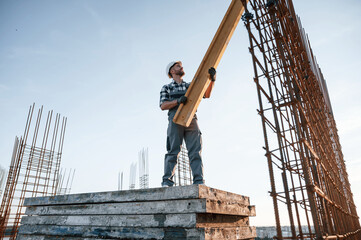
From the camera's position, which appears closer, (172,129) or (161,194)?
(161,194)

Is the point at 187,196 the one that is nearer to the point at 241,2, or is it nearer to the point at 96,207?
the point at 96,207

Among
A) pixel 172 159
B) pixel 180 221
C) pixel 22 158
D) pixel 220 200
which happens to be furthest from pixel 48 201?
pixel 22 158

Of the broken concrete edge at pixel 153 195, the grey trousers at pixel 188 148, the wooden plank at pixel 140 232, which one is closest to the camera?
the wooden plank at pixel 140 232

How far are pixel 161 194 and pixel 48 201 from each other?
2.00m

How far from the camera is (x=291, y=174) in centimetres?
718

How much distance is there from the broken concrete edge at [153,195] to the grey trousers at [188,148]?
55 centimetres

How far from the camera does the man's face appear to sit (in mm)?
3676

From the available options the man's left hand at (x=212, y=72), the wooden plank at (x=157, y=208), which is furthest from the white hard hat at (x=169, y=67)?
the wooden plank at (x=157, y=208)

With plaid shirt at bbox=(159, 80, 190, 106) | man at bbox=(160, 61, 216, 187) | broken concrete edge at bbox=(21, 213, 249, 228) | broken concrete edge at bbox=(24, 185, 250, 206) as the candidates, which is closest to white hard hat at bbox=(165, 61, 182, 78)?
man at bbox=(160, 61, 216, 187)

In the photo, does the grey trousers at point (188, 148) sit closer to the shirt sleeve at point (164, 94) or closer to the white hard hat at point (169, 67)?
the shirt sleeve at point (164, 94)

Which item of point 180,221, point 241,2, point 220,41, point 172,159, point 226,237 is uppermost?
point 241,2

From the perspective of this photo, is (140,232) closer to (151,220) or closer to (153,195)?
(151,220)

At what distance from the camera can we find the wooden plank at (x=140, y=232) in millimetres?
2193

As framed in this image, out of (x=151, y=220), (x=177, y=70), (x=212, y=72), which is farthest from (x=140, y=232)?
(x=177, y=70)
